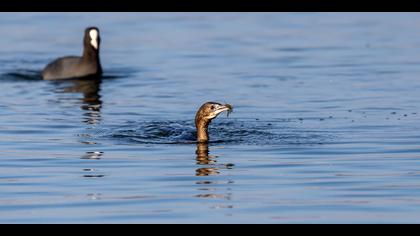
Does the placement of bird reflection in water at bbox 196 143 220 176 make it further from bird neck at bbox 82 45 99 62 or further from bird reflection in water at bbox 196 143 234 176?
bird neck at bbox 82 45 99 62

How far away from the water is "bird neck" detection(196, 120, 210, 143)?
0.35m

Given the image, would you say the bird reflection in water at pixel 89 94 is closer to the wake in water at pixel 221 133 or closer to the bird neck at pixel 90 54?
the bird neck at pixel 90 54

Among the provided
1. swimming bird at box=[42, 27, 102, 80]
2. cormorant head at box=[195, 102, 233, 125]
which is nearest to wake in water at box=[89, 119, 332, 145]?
cormorant head at box=[195, 102, 233, 125]

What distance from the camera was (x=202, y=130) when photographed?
16359 mm

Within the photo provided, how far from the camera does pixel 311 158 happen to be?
14891 mm

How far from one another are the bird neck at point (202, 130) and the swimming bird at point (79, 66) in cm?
869

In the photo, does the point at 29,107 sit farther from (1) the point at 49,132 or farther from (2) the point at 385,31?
(2) the point at 385,31

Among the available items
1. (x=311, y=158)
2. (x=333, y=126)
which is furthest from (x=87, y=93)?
(x=311, y=158)

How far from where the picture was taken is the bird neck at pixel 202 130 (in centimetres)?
1630

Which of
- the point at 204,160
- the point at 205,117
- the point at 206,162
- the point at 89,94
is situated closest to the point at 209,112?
the point at 205,117

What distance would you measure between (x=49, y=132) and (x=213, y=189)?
15.8ft

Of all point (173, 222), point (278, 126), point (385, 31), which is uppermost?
point (385, 31)

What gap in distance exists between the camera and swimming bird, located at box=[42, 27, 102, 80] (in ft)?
80.8

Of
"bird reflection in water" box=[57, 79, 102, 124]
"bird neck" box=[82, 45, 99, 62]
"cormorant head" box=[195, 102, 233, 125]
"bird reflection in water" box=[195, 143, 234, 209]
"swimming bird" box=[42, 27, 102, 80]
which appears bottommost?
"bird reflection in water" box=[195, 143, 234, 209]
